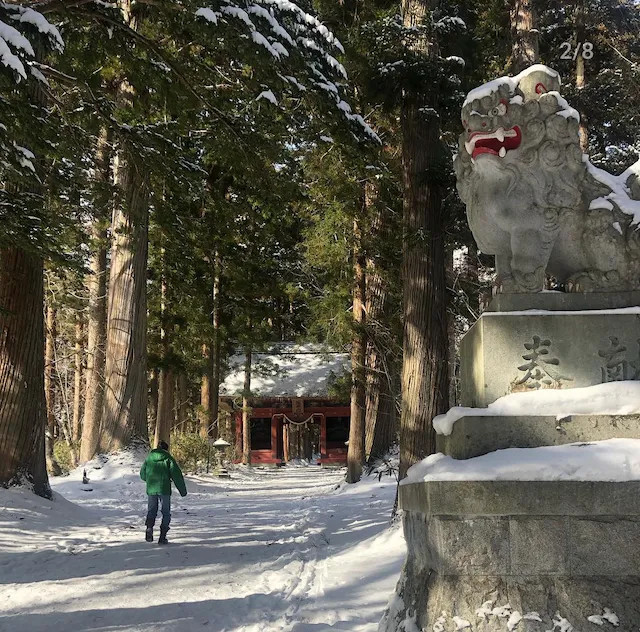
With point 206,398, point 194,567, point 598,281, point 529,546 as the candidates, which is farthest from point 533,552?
point 206,398

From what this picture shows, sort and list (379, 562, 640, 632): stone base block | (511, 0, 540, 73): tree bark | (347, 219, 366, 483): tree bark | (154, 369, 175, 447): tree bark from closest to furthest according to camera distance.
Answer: (379, 562, 640, 632): stone base block < (511, 0, 540, 73): tree bark < (347, 219, 366, 483): tree bark < (154, 369, 175, 447): tree bark

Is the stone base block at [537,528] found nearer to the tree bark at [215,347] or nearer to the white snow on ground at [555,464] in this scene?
the white snow on ground at [555,464]

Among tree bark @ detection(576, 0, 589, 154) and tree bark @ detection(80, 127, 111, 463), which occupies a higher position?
tree bark @ detection(576, 0, 589, 154)

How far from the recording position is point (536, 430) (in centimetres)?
355

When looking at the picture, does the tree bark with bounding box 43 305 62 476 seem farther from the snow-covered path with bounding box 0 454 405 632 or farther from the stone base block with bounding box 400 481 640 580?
the stone base block with bounding box 400 481 640 580

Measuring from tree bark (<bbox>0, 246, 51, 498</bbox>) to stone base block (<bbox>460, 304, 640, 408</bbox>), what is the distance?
7.99 metres

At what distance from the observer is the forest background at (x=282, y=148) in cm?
693

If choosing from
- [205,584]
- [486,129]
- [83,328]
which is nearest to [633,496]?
[486,129]

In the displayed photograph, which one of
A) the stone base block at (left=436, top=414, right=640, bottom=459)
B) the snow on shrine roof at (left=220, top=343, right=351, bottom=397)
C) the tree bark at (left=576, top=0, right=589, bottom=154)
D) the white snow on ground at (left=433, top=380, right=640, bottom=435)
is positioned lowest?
the stone base block at (left=436, top=414, right=640, bottom=459)

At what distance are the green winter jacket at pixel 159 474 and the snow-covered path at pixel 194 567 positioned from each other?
27.4 inches

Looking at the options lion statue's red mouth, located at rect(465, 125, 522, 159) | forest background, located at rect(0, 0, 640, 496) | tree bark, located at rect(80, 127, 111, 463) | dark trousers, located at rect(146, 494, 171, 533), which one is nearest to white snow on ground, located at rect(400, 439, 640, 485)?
lion statue's red mouth, located at rect(465, 125, 522, 159)

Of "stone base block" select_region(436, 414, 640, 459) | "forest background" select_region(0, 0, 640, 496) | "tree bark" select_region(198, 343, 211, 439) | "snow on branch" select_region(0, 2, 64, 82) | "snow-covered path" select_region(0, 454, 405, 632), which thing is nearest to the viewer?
"stone base block" select_region(436, 414, 640, 459)

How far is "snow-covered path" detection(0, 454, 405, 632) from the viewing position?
5.25m

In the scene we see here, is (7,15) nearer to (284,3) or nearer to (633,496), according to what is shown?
(284,3)
